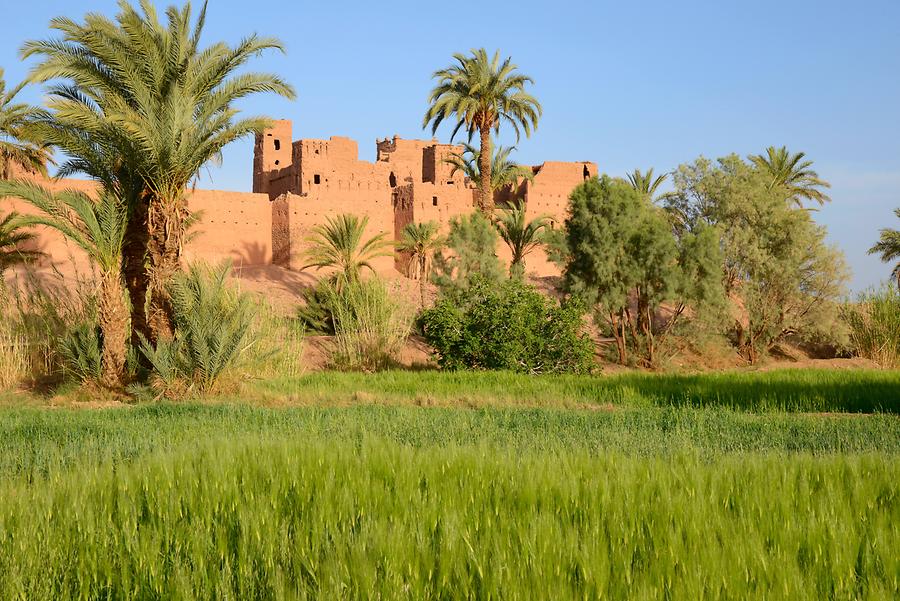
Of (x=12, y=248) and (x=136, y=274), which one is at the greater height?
(x=12, y=248)

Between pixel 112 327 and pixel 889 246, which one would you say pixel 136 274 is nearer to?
pixel 112 327

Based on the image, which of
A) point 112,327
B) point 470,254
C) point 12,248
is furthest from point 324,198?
point 112,327

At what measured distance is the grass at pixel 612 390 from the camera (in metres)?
10.5

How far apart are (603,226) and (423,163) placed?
18123 mm

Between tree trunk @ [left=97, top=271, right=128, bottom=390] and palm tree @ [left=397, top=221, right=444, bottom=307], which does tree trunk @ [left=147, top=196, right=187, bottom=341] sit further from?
palm tree @ [left=397, top=221, right=444, bottom=307]

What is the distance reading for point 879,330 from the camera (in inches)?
824

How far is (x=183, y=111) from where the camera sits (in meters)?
12.0

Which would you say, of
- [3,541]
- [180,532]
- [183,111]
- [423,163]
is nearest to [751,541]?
[180,532]

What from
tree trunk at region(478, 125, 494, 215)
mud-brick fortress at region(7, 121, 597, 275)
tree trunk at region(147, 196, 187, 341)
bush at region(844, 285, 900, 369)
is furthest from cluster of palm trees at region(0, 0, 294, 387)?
bush at region(844, 285, 900, 369)

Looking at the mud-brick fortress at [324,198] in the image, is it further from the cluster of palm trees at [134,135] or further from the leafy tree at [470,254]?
the cluster of palm trees at [134,135]

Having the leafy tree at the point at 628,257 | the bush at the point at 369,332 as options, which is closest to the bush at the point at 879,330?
the leafy tree at the point at 628,257

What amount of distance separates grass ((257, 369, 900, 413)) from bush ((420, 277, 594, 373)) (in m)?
1.83

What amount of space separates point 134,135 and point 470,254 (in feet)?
40.2

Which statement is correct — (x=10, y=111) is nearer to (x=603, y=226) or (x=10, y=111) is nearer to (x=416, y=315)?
(x=416, y=315)
